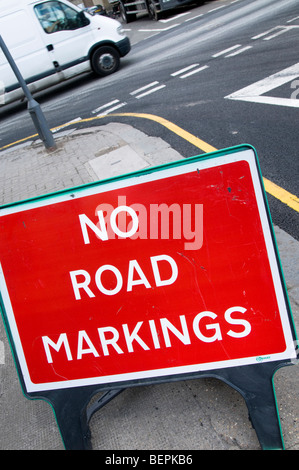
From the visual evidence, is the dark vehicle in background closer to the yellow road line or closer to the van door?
the van door

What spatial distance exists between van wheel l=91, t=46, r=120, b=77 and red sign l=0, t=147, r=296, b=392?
1110 centimetres

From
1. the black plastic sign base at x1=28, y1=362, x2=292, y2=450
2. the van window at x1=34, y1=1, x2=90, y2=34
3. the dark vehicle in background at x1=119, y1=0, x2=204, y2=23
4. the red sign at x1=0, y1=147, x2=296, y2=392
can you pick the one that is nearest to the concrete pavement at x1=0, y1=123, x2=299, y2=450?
the black plastic sign base at x1=28, y1=362, x2=292, y2=450

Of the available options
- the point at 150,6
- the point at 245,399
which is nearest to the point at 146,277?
the point at 245,399

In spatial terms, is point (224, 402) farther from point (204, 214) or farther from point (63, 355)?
point (204, 214)

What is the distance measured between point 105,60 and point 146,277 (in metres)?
11.5

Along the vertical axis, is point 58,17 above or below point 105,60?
above

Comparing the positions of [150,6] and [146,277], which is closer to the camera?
[146,277]

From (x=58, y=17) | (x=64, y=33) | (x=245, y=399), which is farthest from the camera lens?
(x=64, y=33)

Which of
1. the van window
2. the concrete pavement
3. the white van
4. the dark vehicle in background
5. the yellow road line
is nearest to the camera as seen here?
the concrete pavement

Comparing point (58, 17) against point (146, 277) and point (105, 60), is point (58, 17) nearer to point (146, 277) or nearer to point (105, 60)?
point (105, 60)

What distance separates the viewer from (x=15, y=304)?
8.07ft

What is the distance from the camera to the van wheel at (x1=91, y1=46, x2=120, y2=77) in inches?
490

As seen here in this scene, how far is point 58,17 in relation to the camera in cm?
1177

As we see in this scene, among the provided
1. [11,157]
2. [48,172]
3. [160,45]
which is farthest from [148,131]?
[160,45]
